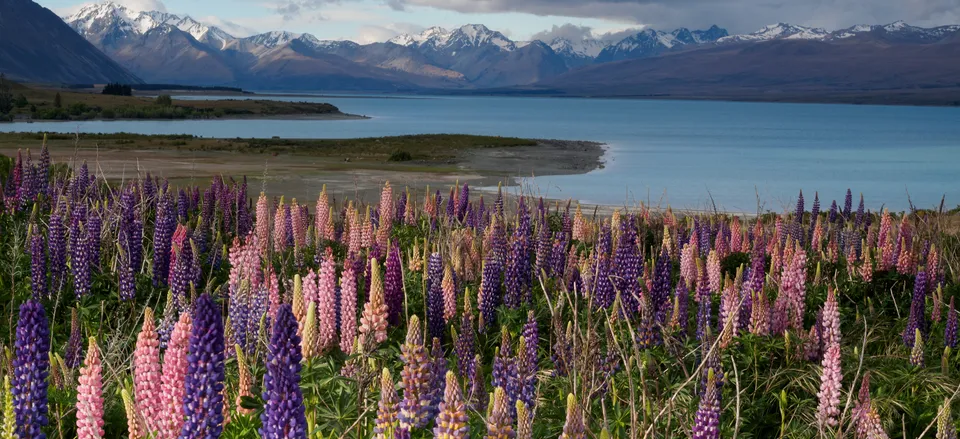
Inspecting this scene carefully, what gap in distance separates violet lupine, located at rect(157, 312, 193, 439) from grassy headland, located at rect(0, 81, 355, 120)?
70.7 metres

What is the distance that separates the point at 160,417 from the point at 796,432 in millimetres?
3941

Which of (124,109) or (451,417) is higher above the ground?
(451,417)

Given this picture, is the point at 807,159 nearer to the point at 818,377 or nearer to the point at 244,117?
the point at 818,377

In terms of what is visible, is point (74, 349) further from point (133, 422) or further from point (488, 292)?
point (488, 292)

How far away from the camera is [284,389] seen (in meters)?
3.06

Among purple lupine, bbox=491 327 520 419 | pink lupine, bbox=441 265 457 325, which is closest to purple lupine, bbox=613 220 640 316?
pink lupine, bbox=441 265 457 325

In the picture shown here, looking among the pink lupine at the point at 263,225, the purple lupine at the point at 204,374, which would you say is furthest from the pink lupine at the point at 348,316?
the pink lupine at the point at 263,225

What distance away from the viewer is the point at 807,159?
168 ft

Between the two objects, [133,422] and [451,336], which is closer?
[133,422]

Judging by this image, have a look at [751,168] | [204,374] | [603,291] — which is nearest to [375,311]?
[204,374]

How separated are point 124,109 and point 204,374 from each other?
86.3 meters

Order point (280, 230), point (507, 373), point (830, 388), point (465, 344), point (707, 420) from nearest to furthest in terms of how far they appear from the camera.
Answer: point (707, 420)
point (507, 373)
point (830, 388)
point (465, 344)
point (280, 230)

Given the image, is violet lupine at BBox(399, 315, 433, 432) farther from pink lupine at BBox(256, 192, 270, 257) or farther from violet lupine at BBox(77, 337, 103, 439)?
pink lupine at BBox(256, 192, 270, 257)

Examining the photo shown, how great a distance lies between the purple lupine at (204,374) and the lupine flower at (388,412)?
588mm
